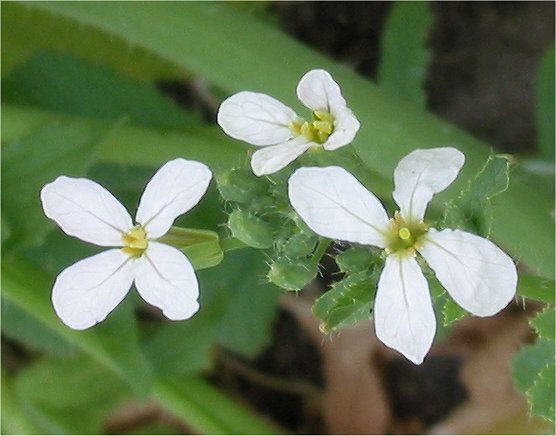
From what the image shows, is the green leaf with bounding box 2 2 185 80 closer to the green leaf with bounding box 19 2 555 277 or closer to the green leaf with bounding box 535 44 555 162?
the green leaf with bounding box 19 2 555 277

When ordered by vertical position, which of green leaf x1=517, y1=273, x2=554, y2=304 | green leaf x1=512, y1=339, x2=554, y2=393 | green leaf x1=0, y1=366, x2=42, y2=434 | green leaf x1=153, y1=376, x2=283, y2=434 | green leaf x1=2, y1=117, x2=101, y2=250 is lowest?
green leaf x1=0, y1=366, x2=42, y2=434

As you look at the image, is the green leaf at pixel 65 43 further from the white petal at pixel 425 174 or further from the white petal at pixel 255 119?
the white petal at pixel 425 174

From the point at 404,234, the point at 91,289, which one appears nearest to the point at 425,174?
the point at 404,234

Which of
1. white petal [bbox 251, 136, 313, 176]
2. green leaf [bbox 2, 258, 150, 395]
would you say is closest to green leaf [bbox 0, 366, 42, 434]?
green leaf [bbox 2, 258, 150, 395]

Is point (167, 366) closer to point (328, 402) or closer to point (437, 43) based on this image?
point (328, 402)

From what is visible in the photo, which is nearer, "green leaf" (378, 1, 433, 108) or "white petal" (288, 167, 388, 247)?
"white petal" (288, 167, 388, 247)

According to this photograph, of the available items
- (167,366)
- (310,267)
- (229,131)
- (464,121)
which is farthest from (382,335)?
(464,121)

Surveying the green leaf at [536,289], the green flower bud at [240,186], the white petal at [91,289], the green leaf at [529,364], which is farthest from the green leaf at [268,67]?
the white petal at [91,289]
